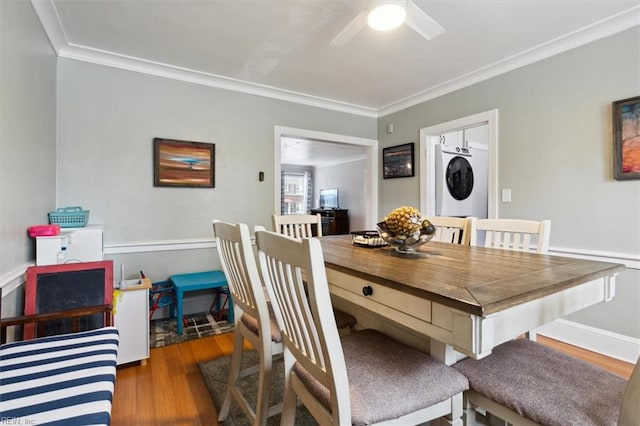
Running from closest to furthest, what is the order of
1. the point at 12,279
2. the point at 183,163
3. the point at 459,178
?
the point at 12,279
the point at 183,163
the point at 459,178

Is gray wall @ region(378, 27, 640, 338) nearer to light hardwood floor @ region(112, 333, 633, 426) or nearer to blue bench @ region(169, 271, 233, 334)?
light hardwood floor @ region(112, 333, 633, 426)

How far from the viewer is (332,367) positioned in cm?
80

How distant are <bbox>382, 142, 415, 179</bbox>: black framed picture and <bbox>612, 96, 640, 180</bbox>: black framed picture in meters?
1.85

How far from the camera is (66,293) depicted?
5.69 ft

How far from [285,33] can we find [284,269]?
2.07m

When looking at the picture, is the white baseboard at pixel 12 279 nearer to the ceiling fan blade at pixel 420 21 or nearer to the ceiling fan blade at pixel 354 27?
the ceiling fan blade at pixel 354 27

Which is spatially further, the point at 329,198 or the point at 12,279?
the point at 329,198

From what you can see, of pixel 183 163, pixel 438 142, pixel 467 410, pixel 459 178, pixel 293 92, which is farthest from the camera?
pixel 459 178

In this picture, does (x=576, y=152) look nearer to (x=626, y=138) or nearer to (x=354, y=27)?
(x=626, y=138)

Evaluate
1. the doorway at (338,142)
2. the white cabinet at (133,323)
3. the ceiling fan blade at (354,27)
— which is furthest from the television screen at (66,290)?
the ceiling fan blade at (354,27)

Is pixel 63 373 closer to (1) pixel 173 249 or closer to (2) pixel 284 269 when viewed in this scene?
(2) pixel 284 269

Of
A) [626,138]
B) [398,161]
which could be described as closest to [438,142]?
[398,161]

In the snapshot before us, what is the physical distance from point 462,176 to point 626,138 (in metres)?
1.92

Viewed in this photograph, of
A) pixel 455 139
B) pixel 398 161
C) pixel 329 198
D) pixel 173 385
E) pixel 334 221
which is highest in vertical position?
pixel 455 139
